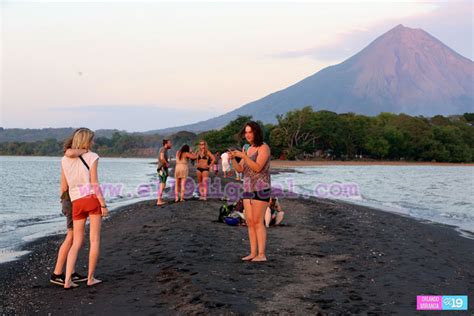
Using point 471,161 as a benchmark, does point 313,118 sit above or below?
above

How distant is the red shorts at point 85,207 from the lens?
19.1 ft

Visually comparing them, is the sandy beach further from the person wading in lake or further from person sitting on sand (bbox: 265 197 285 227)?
the person wading in lake

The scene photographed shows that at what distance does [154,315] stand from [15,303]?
1788 mm

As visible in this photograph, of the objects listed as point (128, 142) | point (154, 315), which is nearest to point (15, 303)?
point (154, 315)

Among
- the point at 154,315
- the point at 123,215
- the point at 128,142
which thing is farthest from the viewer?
the point at 128,142

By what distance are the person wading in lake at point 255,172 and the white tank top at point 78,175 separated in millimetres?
1841

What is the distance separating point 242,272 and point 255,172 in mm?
1287

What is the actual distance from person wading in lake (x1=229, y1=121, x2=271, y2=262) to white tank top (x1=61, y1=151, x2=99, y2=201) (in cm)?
184

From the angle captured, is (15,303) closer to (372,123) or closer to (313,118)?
(313,118)

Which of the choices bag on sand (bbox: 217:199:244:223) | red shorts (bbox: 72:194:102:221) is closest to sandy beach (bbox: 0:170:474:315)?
bag on sand (bbox: 217:199:244:223)

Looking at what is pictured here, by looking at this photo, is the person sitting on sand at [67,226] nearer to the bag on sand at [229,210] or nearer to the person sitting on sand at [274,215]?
the bag on sand at [229,210]

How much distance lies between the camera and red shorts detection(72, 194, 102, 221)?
5820mm

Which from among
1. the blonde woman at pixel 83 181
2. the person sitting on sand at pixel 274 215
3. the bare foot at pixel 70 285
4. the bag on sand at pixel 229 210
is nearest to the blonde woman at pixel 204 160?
the bag on sand at pixel 229 210

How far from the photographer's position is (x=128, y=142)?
196 meters
